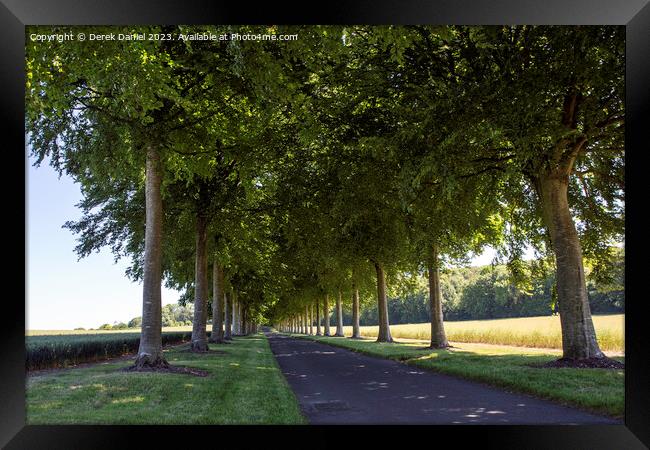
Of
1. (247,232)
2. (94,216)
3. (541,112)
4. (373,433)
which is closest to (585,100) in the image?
(541,112)

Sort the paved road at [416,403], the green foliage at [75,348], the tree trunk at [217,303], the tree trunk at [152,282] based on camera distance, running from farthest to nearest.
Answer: the tree trunk at [217,303], the green foliage at [75,348], the tree trunk at [152,282], the paved road at [416,403]

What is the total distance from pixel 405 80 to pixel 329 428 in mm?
10259

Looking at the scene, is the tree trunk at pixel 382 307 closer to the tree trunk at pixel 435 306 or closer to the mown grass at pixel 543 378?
the tree trunk at pixel 435 306

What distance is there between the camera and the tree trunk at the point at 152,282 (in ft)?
43.1

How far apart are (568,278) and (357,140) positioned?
739 centimetres

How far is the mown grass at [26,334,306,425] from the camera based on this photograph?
755 cm

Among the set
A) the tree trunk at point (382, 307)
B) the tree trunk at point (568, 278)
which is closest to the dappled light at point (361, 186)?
the tree trunk at point (568, 278)

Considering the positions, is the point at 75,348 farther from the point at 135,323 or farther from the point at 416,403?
the point at 416,403

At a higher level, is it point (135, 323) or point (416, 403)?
point (135, 323)

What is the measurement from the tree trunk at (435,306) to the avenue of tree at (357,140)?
0.09 m

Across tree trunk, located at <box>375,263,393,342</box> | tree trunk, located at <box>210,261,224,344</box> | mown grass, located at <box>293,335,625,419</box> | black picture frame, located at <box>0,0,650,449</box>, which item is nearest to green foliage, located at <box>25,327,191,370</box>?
tree trunk, located at <box>210,261,224,344</box>
